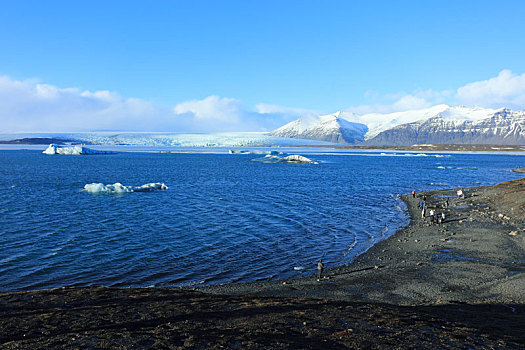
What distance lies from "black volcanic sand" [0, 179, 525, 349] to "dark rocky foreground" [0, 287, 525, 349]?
0.02 m

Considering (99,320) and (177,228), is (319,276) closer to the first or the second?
(99,320)

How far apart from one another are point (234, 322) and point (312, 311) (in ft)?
7.20

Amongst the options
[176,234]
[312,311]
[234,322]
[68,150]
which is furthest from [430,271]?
[68,150]

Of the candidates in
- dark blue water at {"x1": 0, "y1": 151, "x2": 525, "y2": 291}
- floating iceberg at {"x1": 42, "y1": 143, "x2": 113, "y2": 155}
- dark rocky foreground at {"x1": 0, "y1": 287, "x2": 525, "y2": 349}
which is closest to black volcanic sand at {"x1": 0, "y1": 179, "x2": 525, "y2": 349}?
dark rocky foreground at {"x1": 0, "y1": 287, "x2": 525, "y2": 349}

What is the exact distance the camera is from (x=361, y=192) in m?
44.1

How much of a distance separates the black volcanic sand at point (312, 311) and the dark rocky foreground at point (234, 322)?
2 centimetres

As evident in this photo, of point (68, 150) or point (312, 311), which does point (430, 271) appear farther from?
point (68, 150)

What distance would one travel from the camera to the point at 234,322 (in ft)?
30.7

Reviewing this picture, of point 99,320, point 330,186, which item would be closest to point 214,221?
point 99,320

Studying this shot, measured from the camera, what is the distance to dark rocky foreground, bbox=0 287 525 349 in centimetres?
810

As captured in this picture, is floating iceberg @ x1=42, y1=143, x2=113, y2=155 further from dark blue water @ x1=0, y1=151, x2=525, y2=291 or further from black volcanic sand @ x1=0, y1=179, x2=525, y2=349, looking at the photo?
black volcanic sand @ x1=0, y1=179, x2=525, y2=349

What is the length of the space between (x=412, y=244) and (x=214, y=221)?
40.8ft

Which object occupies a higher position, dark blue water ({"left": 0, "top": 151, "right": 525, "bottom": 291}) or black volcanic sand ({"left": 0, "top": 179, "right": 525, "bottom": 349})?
black volcanic sand ({"left": 0, "top": 179, "right": 525, "bottom": 349})

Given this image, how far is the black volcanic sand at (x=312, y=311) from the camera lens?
8.22 m
